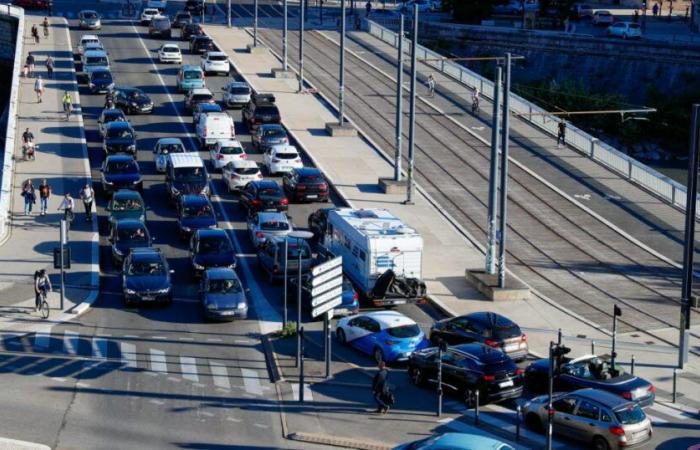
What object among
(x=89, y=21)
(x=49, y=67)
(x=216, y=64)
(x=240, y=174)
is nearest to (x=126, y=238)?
(x=240, y=174)

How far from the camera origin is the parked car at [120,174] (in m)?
52.1

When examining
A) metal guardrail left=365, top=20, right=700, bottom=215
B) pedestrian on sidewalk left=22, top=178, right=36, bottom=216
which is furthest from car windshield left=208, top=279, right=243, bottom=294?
metal guardrail left=365, top=20, right=700, bottom=215

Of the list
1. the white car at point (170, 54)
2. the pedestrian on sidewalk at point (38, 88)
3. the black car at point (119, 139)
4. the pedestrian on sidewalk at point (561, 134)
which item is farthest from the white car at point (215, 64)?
the pedestrian on sidewalk at point (561, 134)

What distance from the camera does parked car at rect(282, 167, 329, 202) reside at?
2068 inches

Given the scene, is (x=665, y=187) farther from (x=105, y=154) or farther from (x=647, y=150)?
(x=647, y=150)

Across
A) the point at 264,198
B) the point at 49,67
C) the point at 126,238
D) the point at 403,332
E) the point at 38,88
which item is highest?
the point at 49,67

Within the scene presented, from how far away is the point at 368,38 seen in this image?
10094 centimetres

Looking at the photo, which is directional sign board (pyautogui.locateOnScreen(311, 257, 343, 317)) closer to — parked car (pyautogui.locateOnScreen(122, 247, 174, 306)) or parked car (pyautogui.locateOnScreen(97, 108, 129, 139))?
parked car (pyautogui.locateOnScreen(122, 247, 174, 306))

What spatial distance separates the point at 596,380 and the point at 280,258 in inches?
554

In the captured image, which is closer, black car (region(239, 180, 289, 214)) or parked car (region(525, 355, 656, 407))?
parked car (region(525, 355, 656, 407))

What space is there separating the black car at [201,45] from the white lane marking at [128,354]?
173ft

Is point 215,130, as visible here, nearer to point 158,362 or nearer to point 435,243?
point 435,243

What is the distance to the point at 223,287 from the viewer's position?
3934 cm

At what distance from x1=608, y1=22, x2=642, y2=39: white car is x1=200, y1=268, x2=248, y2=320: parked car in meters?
67.5
